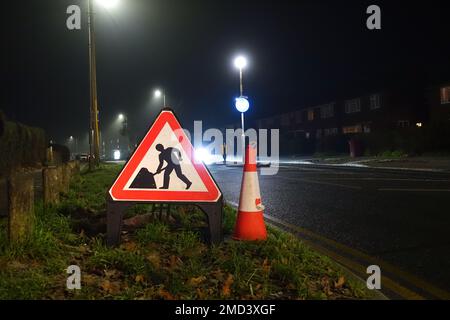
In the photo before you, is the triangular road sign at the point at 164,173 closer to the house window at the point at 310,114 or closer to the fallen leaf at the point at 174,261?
the fallen leaf at the point at 174,261

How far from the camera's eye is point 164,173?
486cm

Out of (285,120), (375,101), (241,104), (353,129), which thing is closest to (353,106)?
(353,129)

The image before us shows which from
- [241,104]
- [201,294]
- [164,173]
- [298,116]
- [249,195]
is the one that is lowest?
[201,294]

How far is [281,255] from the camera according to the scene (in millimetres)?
4508

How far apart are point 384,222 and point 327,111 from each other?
49.4 m

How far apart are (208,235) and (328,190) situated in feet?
23.0

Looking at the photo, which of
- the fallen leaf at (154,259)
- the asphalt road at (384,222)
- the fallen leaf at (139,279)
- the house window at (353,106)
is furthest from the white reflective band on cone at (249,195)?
the house window at (353,106)

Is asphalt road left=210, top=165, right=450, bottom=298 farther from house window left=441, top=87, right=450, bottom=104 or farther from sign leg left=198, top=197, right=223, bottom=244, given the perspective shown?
house window left=441, top=87, right=450, bottom=104

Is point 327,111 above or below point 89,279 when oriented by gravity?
above

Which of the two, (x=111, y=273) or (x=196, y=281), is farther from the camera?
(x=111, y=273)

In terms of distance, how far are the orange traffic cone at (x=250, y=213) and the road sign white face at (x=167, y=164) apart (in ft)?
2.02

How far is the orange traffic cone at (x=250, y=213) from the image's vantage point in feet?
17.0

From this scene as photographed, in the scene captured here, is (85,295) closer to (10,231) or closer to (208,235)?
(10,231)

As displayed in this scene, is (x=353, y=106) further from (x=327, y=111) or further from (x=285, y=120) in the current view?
(x=285, y=120)
